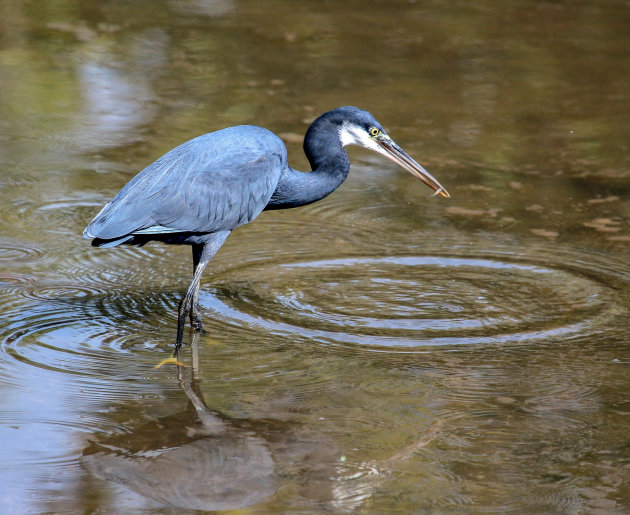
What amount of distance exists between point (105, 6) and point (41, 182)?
673 centimetres

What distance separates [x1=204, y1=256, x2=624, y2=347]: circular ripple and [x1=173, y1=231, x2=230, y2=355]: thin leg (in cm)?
41

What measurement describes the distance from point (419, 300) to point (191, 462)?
246cm

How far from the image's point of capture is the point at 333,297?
22.1 feet

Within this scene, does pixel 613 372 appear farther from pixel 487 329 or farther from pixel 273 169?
pixel 273 169

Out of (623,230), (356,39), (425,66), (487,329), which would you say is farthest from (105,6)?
(487,329)

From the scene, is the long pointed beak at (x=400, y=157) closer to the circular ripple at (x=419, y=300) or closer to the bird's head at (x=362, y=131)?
the bird's head at (x=362, y=131)

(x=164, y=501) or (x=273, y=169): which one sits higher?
(x=273, y=169)

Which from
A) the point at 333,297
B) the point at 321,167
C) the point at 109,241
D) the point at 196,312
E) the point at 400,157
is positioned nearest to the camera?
the point at 109,241

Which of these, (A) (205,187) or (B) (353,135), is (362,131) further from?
(A) (205,187)

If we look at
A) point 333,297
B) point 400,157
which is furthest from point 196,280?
point 400,157

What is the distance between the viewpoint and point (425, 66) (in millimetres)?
12469

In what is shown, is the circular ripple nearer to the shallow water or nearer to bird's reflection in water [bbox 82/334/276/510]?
the shallow water

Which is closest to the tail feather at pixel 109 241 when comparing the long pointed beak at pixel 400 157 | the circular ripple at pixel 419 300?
the circular ripple at pixel 419 300

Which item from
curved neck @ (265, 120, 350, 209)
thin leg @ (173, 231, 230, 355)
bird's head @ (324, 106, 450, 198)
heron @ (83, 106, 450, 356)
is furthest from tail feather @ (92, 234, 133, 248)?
bird's head @ (324, 106, 450, 198)
